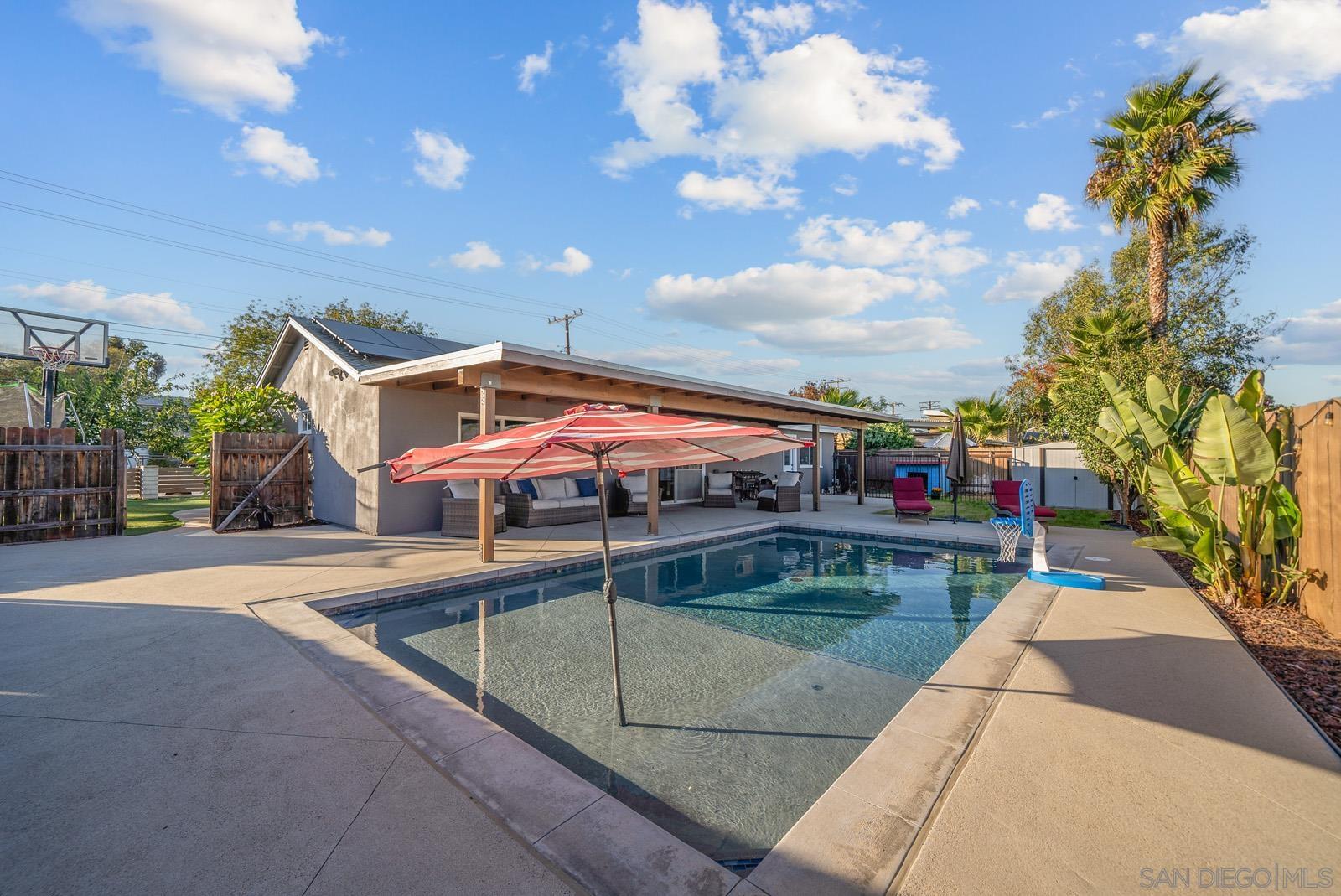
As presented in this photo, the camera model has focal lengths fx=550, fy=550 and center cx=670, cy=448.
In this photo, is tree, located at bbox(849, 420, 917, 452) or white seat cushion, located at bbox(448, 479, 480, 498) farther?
tree, located at bbox(849, 420, 917, 452)

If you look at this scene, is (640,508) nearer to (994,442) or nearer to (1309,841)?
(1309,841)

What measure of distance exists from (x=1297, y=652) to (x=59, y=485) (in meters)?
16.5

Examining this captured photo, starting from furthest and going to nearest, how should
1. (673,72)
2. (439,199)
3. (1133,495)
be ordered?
(439,199), (1133,495), (673,72)

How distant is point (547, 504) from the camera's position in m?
11.1

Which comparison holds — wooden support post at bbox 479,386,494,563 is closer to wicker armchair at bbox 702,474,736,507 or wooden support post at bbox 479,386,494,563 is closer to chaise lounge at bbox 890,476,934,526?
wicker armchair at bbox 702,474,736,507

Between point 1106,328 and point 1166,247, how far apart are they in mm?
2350

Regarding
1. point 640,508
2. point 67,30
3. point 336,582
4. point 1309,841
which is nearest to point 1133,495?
point 640,508

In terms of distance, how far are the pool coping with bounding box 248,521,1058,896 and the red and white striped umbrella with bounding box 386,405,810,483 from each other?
1.52m

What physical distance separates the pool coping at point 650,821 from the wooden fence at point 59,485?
8844 mm

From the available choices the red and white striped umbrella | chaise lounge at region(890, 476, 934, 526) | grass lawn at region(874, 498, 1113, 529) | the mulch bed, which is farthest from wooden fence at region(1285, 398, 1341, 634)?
grass lawn at region(874, 498, 1113, 529)

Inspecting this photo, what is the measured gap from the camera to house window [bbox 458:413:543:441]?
1091cm

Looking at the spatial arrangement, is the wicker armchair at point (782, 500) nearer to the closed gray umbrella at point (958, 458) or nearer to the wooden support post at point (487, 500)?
the closed gray umbrella at point (958, 458)

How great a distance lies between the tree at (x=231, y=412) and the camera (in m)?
11.8

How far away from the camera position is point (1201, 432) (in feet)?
17.2
